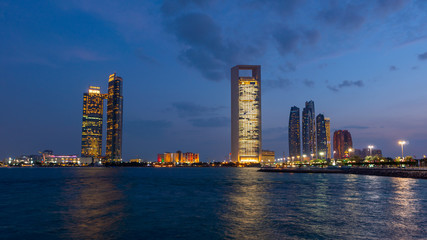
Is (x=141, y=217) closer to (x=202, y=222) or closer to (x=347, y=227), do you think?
(x=202, y=222)

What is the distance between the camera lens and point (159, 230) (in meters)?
24.9

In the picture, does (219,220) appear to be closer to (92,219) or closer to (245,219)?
(245,219)

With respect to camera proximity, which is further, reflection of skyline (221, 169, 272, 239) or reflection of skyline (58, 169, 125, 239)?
reflection of skyline (58, 169, 125, 239)

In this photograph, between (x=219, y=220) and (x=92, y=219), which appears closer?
(x=219, y=220)

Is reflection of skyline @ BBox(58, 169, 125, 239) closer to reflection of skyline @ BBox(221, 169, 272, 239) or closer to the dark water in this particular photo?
the dark water

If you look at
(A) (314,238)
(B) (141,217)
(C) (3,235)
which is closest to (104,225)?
(B) (141,217)

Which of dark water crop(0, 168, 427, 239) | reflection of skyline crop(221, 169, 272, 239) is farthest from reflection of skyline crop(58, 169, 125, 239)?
reflection of skyline crop(221, 169, 272, 239)

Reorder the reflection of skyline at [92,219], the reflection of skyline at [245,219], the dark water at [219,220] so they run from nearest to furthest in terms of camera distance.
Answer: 1. the dark water at [219,220]
2. the reflection of skyline at [245,219]
3. the reflection of skyline at [92,219]

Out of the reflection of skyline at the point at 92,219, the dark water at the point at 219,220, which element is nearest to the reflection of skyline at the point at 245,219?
the dark water at the point at 219,220

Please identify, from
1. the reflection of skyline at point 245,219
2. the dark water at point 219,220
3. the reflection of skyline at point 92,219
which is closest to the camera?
the dark water at point 219,220

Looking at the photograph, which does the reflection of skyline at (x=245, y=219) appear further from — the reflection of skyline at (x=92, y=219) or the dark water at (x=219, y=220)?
the reflection of skyline at (x=92, y=219)

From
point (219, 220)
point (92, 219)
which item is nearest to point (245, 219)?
point (219, 220)

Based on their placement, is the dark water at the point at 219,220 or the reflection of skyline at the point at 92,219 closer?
the dark water at the point at 219,220

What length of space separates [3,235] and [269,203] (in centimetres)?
2781
